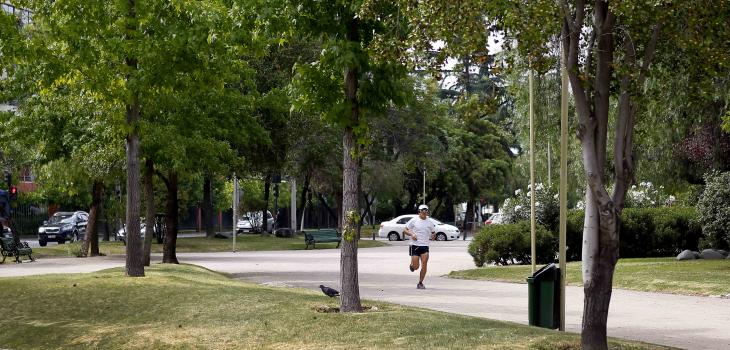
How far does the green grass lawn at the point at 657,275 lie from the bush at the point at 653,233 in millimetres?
Result: 1549

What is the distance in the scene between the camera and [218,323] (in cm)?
1288

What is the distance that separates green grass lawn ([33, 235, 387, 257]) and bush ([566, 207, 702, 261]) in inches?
722

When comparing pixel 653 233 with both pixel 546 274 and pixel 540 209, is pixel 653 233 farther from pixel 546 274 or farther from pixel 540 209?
pixel 546 274

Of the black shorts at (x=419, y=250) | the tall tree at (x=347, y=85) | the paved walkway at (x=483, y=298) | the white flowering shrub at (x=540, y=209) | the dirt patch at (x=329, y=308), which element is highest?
the tall tree at (x=347, y=85)

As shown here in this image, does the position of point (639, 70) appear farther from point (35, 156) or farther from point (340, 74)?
point (35, 156)

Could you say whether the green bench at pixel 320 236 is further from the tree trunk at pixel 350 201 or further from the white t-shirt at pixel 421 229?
the tree trunk at pixel 350 201

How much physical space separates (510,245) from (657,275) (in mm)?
5759

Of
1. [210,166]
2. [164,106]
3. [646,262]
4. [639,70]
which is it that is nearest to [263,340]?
[639,70]

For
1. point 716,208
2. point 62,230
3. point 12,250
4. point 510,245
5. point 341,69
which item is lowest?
point 12,250

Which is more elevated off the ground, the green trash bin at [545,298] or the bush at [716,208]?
the bush at [716,208]

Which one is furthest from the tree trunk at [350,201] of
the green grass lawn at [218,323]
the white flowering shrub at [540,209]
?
the white flowering shrub at [540,209]

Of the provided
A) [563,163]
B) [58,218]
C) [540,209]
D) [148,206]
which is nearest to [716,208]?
[540,209]

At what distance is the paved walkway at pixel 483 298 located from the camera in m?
14.1

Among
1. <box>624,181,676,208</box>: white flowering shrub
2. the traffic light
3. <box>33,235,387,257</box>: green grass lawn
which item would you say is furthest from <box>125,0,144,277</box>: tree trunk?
the traffic light
